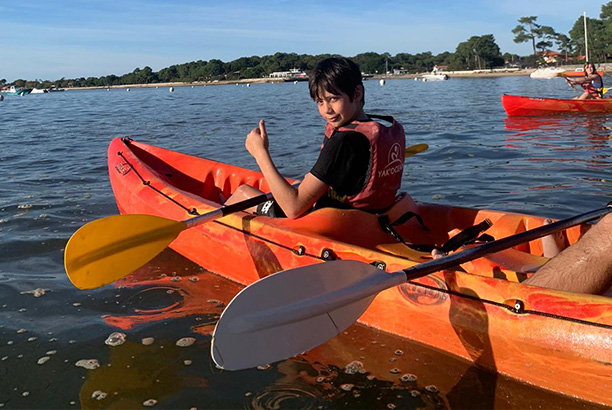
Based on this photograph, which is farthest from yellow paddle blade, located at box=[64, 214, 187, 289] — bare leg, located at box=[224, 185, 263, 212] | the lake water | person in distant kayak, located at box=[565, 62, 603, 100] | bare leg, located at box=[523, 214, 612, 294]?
person in distant kayak, located at box=[565, 62, 603, 100]

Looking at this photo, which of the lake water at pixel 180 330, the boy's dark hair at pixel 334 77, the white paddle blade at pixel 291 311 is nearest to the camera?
the white paddle blade at pixel 291 311

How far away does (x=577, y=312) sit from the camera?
2.43 meters

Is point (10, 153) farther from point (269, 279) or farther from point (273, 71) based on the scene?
point (273, 71)

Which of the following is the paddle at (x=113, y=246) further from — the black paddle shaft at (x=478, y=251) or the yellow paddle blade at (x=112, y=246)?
the black paddle shaft at (x=478, y=251)

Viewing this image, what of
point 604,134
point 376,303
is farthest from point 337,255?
point 604,134

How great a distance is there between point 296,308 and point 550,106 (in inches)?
529

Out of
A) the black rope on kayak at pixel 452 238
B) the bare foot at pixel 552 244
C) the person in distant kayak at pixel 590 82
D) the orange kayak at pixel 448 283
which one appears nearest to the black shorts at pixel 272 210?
the orange kayak at pixel 448 283

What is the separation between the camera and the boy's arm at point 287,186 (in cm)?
327

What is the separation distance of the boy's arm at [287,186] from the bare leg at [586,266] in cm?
126

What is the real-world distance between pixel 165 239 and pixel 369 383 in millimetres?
1600

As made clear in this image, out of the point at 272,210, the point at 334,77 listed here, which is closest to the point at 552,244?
the point at 334,77

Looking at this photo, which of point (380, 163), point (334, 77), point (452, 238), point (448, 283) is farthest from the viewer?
point (452, 238)

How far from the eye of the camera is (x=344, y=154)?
3217 mm

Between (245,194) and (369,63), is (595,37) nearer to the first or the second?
(369,63)
